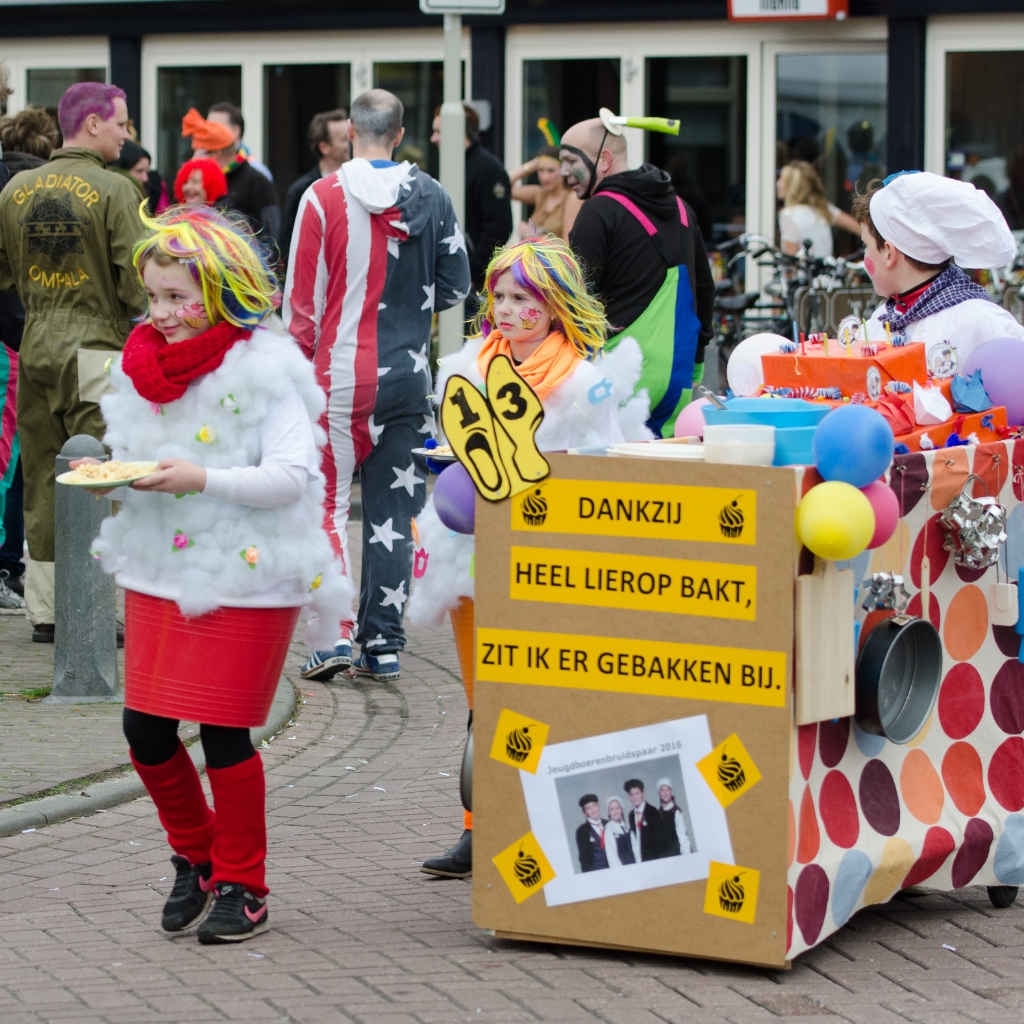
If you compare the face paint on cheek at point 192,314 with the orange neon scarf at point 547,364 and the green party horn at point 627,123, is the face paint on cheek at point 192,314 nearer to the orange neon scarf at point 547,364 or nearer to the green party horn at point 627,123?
the orange neon scarf at point 547,364

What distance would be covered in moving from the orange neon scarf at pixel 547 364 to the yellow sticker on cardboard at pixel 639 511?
1.91ft

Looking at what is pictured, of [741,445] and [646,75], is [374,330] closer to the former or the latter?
[741,445]

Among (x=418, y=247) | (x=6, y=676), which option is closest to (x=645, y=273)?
(x=418, y=247)

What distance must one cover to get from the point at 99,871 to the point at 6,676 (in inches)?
94.2

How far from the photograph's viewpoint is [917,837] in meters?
4.22

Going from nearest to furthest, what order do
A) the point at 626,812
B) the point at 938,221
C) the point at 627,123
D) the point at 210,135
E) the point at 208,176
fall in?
the point at 626,812, the point at 938,221, the point at 627,123, the point at 208,176, the point at 210,135

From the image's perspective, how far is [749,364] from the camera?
4766mm

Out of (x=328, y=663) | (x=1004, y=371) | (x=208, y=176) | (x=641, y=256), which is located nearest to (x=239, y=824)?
(x=1004, y=371)

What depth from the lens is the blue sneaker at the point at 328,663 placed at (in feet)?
23.3

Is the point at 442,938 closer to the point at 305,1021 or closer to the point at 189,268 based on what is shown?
the point at 305,1021

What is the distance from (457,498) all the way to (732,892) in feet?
3.60

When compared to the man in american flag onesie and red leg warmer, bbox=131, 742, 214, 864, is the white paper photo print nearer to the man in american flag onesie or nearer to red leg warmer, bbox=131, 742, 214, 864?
red leg warmer, bbox=131, 742, 214, 864

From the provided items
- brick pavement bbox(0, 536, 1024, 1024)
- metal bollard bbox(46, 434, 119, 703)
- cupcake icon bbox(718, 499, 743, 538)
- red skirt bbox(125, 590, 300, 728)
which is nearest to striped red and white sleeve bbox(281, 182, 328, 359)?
metal bollard bbox(46, 434, 119, 703)

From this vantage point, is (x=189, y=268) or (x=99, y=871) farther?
(x=99, y=871)
